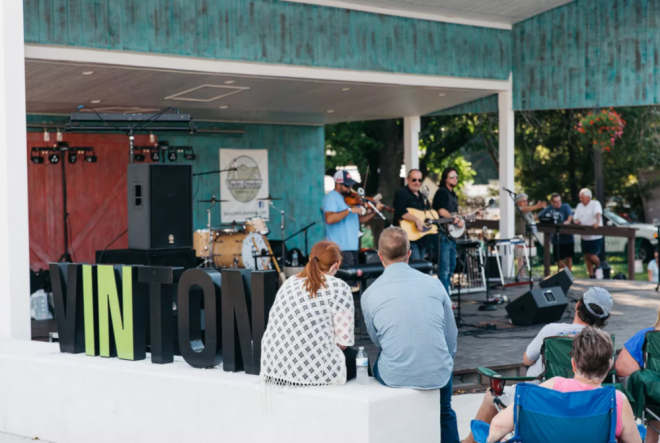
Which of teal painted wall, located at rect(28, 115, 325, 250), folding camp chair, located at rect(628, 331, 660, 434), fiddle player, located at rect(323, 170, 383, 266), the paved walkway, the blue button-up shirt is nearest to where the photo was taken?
the blue button-up shirt

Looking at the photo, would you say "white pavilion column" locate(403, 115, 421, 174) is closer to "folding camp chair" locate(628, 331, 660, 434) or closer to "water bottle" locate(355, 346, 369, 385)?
"folding camp chair" locate(628, 331, 660, 434)

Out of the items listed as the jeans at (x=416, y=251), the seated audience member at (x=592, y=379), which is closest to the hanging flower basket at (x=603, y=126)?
the jeans at (x=416, y=251)

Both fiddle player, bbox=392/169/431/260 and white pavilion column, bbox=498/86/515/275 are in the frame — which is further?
white pavilion column, bbox=498/86/515/275

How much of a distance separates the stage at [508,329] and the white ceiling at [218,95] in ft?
10.5

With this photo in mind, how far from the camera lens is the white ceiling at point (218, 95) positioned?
873cm

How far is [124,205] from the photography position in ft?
42.9

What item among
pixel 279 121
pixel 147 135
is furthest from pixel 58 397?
pixel 279 121

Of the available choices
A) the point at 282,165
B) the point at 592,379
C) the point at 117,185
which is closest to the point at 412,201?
the point at 592,379

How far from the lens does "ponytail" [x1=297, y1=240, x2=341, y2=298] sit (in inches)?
156

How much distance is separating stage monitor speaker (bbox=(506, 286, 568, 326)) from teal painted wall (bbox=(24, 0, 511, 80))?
3619mm

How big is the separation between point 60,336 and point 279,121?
31.5 ft

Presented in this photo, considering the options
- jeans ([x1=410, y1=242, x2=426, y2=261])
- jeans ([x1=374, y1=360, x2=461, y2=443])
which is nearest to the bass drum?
jeans ([x1=410, y1=242, x2=426, y2=261])

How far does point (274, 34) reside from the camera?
901cm

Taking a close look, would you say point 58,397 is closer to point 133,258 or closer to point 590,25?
point 133,258
